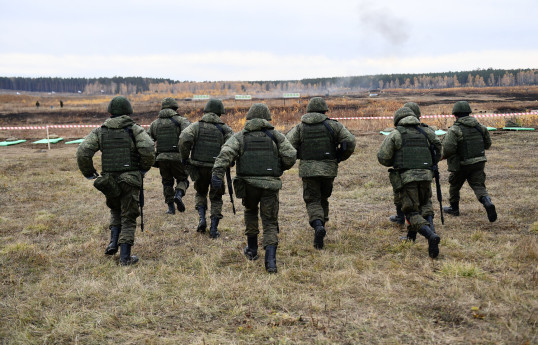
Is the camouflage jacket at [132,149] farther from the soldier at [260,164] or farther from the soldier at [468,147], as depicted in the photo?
the soldier at [468,147]

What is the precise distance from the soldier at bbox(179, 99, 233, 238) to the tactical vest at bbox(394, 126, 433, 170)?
314cm

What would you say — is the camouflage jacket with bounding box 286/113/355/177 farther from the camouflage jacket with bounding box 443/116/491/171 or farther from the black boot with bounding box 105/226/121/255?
the black boot with bounding box 105/226/121/255

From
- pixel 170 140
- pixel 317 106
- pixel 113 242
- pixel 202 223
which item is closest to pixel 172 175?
pixel 170 140

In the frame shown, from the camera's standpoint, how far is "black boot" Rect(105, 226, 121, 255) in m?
6.64

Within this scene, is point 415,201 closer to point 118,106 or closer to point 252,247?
point 252,247

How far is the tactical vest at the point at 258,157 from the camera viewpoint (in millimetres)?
5875

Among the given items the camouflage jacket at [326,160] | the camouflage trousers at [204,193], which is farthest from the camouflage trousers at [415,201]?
the camouflage trousers at [204,193]

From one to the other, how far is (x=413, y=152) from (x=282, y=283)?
2898mm

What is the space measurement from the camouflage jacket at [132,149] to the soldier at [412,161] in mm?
3577

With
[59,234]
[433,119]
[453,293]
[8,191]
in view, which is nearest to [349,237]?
[453,293]

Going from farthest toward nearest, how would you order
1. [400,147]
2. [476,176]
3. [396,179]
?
[476,176] → [396,179] → [400,147]

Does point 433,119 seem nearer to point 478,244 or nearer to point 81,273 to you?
point 478,244

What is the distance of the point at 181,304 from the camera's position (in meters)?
4.72

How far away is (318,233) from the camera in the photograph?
6.63 metres
